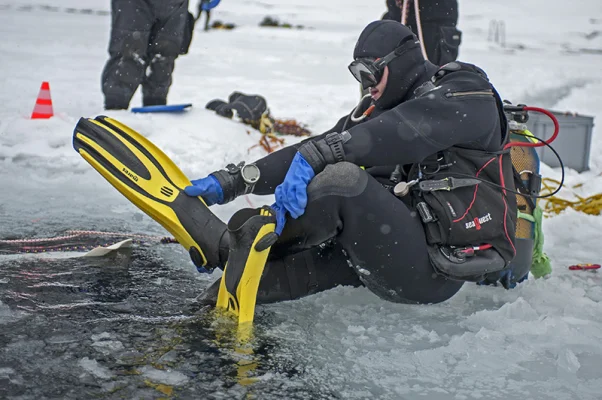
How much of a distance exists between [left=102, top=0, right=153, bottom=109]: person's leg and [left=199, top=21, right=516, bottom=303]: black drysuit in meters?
3.49

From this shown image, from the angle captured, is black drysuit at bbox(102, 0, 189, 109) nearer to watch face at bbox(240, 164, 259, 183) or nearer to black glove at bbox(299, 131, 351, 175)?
watch face at bbox(240, 164, 259, 183)

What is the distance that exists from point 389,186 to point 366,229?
392mm

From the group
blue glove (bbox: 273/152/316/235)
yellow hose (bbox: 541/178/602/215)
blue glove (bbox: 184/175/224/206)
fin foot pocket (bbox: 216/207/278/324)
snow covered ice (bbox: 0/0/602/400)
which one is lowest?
yellow hose (bbox: 541/178/602/215)

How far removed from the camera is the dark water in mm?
2264

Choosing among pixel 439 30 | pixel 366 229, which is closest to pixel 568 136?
pixel 439 30

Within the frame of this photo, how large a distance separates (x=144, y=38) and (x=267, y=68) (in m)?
6.18

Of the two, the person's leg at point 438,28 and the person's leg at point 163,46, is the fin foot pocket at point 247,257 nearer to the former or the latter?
the person's leg at point 438,28

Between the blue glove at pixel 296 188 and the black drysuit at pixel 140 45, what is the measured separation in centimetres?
373

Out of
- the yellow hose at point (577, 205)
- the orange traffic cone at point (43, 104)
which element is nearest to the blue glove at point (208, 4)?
the orange traffic cone at point (43, 104)

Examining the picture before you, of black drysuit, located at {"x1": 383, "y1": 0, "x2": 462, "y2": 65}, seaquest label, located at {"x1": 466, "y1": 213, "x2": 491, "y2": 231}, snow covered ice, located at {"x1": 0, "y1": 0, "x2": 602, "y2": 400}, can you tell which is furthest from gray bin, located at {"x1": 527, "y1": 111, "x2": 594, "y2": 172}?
seaquest label, located at {"x1": 466, "y1": 213, "x2": 491, "y2": 231}

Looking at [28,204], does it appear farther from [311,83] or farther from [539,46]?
[539,46]

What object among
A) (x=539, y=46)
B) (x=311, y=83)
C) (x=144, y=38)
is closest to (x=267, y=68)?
(x=311, y=83)

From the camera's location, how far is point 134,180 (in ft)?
10.3

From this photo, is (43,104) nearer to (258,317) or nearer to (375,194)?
(258,317)
